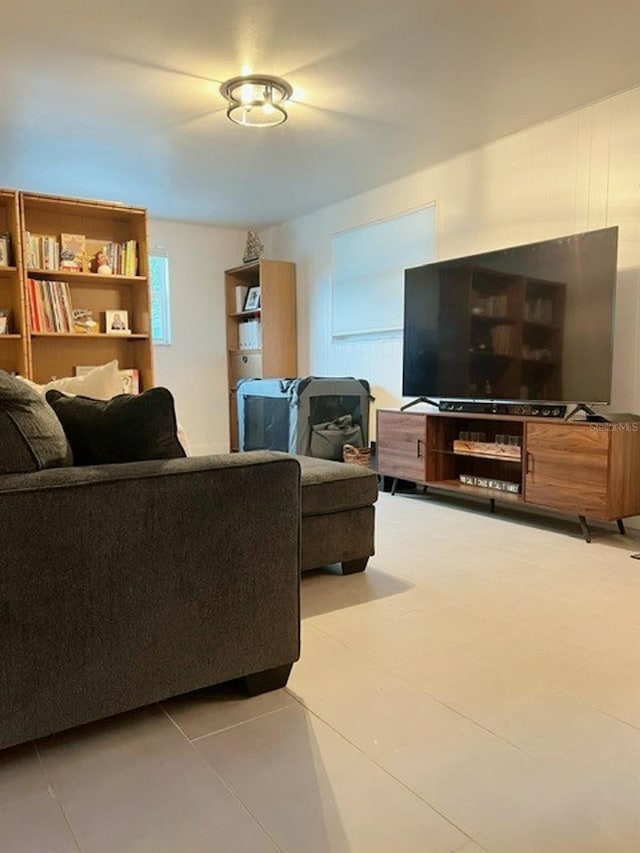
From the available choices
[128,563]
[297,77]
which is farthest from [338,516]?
[297,77]

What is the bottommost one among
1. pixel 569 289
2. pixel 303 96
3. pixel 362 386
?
pixel 362 386

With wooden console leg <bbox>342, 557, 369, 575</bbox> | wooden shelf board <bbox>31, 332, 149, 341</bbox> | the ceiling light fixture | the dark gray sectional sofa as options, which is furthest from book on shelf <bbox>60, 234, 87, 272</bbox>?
wooden console leg <bbox>342, 557, 369, 575</bbox>

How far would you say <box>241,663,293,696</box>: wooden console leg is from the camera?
1.59 m

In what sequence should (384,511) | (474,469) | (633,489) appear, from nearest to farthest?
(633,489)
(384,511)
(474,469)

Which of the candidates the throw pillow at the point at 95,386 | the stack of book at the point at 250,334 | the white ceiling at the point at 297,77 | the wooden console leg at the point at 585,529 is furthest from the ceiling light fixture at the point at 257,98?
the wooden console leg at the point at 585,529

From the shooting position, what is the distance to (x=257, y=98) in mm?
3146

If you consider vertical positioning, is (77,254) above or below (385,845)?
above

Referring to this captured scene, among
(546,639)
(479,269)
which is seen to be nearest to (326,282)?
(479,269)

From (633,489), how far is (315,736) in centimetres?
233

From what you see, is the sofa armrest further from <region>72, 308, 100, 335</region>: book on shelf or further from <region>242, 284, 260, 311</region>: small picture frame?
<region>242, 284, 260, 311</region>: small picture frame

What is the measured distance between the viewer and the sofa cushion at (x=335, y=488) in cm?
240

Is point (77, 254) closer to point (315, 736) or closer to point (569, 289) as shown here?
point (569, 289)

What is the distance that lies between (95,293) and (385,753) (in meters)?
3.25

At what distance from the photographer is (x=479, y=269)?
371 centimetres
